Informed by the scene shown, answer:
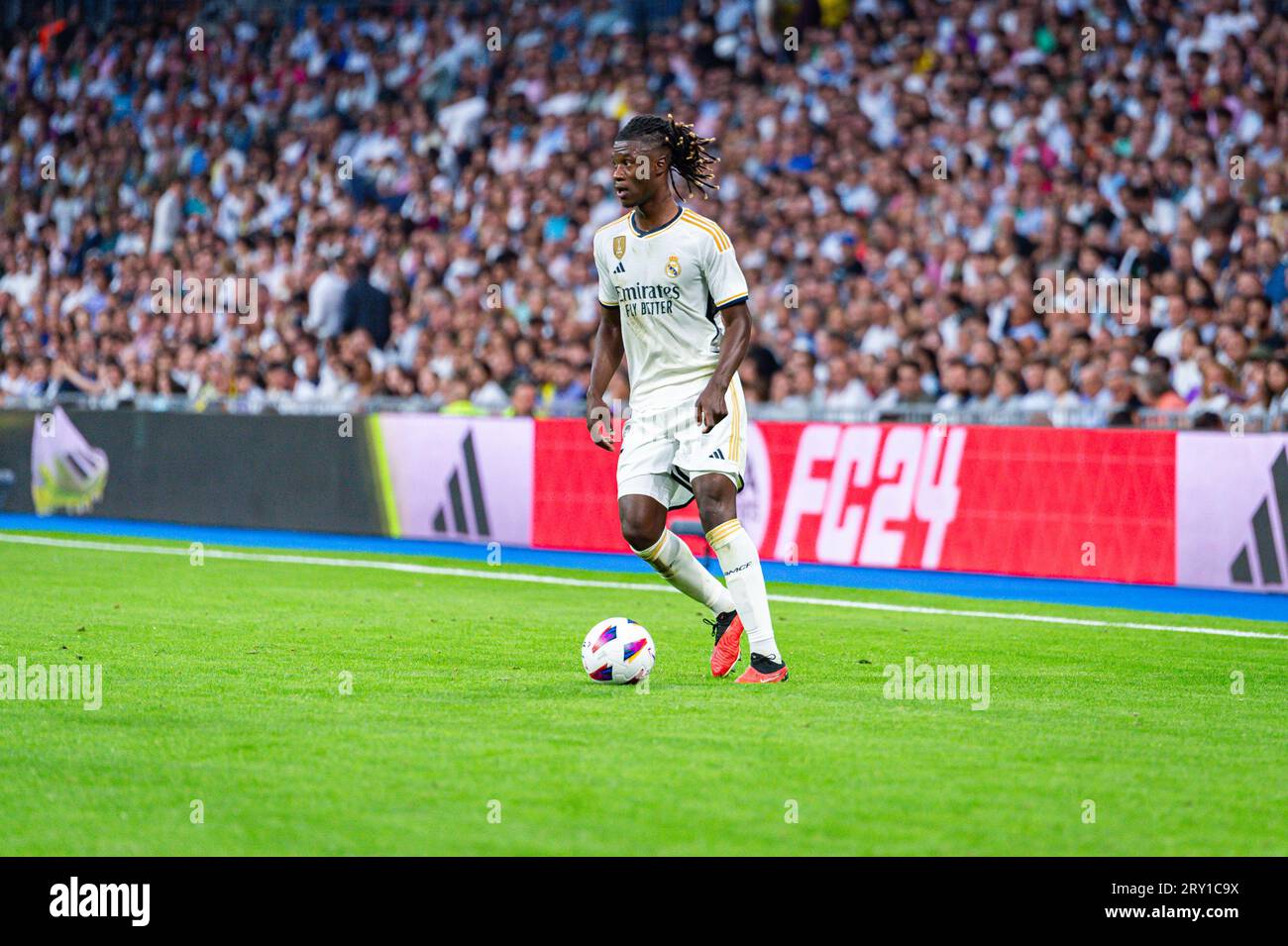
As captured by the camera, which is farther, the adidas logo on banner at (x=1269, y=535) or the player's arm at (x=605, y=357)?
the adidas logo on banner at (x=1269, y=535)

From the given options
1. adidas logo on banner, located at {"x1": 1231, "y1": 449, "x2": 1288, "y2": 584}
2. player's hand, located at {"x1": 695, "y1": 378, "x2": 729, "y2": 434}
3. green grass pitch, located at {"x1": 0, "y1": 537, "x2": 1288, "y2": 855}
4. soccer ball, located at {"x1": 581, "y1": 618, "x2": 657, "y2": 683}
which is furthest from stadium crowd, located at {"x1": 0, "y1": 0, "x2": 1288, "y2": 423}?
soccer ball, located at {"x1": 581, "y1": 618, "x2": 657, "y2": 683}

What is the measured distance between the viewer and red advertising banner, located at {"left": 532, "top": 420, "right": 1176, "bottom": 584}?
47.2 feet

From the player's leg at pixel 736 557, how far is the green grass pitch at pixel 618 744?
28 cm

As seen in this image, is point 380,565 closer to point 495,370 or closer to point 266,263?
point 495,370

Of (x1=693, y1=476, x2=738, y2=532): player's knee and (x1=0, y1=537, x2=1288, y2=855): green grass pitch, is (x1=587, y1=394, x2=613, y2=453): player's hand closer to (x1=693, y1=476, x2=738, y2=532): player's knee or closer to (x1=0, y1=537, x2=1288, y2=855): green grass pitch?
(x1=693, y1=476, x2=738, y2=532): player's knee

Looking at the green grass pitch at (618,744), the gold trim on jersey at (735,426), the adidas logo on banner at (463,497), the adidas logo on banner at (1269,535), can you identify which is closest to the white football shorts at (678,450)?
the gold trim on jersey at (735,426)

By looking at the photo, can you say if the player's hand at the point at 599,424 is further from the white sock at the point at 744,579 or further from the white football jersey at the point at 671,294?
the white sock at the point at 744,579

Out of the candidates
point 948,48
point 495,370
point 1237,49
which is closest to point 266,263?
point 495,370

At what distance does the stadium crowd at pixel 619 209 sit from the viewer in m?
16.5

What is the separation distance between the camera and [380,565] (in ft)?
53.4

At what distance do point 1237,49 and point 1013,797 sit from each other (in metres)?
13.4
